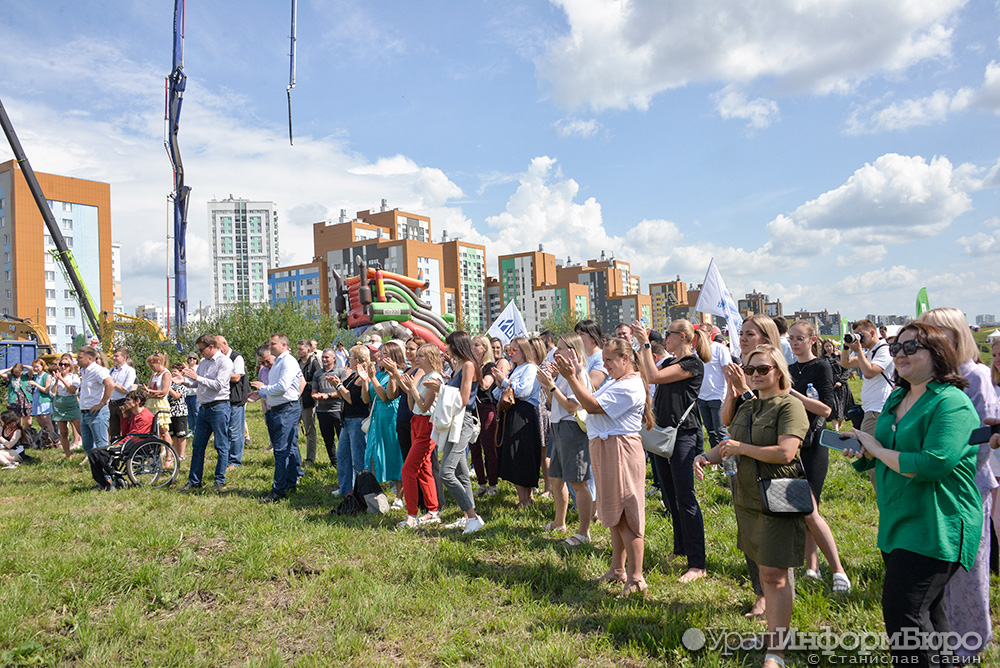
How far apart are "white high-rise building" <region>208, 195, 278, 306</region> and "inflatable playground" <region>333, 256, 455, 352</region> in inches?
5264

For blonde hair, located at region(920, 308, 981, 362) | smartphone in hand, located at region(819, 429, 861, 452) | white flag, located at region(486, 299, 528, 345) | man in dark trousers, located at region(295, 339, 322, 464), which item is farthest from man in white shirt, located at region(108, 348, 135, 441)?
blonde hair, located at region(920, 308, 981, 362)

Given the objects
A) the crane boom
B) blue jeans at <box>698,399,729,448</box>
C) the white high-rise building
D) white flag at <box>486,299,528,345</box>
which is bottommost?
blue jeans at <box>698,399,729,448</box>

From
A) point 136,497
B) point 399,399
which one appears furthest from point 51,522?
point 399,399

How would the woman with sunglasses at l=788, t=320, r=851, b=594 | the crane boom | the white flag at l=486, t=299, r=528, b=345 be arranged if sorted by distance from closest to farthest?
the woman with sunglasses at l=788, t=320, r=851, b=594
the white flag at l=486, t=299, r=528, b=345
the crane boom

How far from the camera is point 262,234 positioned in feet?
513

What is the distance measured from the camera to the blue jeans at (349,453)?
7445 mm

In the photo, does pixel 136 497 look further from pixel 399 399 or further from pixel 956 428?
pixel 956 428

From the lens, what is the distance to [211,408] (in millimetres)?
7996

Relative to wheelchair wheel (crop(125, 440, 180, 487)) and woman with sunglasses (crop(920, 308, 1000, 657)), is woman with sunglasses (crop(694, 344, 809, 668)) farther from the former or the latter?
wheelchair wheel (crop(125, 440, 180, 487))

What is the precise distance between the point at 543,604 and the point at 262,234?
165334 mm

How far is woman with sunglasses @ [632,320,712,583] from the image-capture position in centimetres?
471

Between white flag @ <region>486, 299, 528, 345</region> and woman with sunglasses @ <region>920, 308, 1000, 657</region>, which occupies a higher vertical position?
white flag @ <region>486, 299, 528, 345</region>

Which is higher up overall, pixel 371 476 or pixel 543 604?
pixel 371 476

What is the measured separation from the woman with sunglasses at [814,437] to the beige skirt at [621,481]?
110cm
